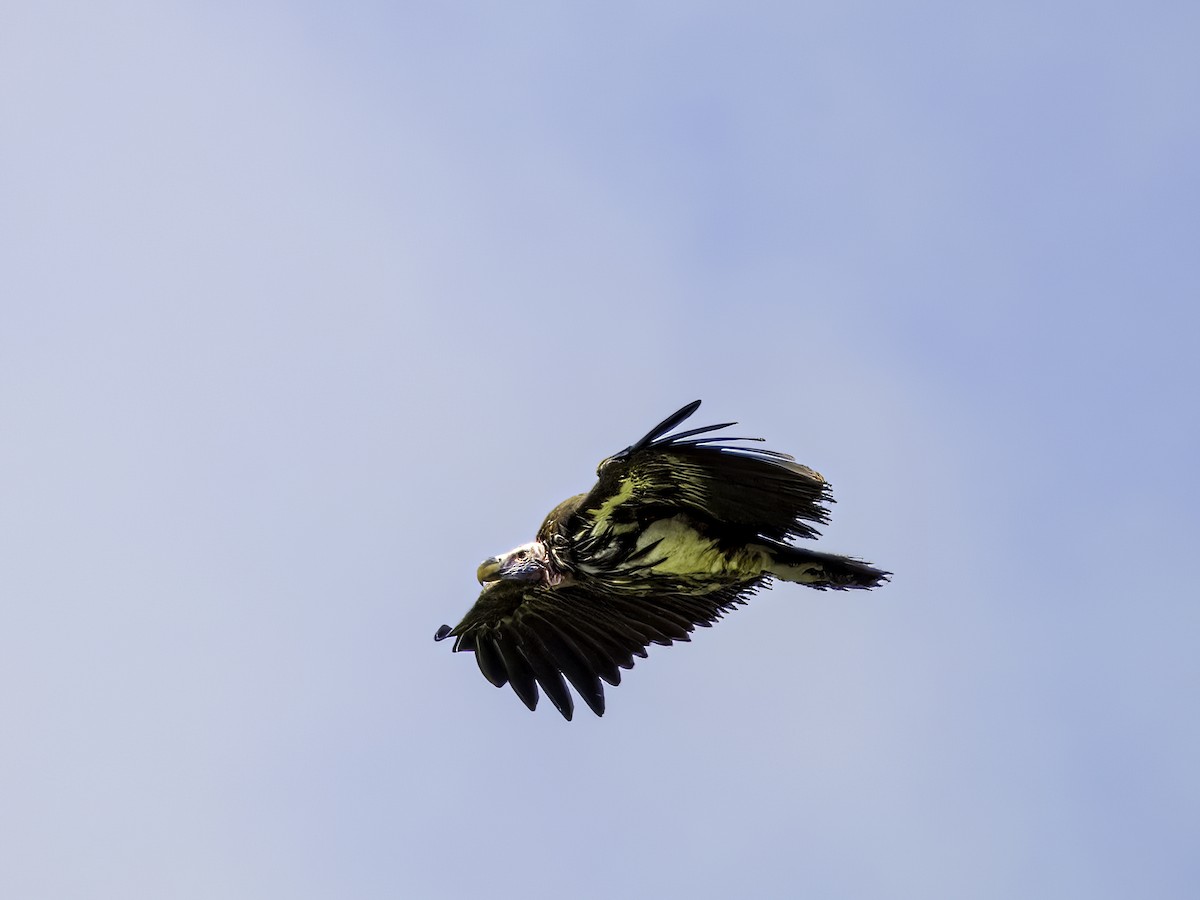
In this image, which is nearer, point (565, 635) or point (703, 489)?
point (703, 489)

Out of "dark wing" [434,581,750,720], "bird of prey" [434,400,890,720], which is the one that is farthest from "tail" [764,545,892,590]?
"dark wing" [434,581,750,720]

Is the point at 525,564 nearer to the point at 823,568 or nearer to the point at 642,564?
the point at 642,564

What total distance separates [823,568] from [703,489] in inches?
50.5

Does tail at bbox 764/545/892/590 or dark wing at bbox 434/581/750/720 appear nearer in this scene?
tail at bbox 764/545/892/590

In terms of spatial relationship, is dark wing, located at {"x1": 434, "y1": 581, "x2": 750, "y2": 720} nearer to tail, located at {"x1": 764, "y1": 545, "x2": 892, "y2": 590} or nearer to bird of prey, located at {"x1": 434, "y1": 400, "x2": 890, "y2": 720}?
bird of prey, located at {"x1": 434, "y1": 400, "x2": 890, "y2": 720}

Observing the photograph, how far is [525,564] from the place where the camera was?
16.1 m

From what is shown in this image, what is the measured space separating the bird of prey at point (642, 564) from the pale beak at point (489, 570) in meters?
0.01

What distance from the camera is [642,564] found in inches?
616

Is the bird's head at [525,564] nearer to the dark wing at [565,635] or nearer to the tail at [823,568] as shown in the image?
the dark wing at [565,635]

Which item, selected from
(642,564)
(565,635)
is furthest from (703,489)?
(565,635)

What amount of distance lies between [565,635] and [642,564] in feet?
6.04

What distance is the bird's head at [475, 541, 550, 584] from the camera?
16.1 metres

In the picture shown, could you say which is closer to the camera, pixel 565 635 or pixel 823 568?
pixel 823 568

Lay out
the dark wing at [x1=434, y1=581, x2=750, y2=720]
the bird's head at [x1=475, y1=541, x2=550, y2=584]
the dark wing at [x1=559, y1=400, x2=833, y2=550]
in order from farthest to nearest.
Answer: the dark wing at [x1=434, y1=581, x2=750, y2=720] → the bird's head at [x1=475, y1=541, x2=550, y2=584] → the dark wing at [x1=559, y1=400, x2=833, y2=550]
